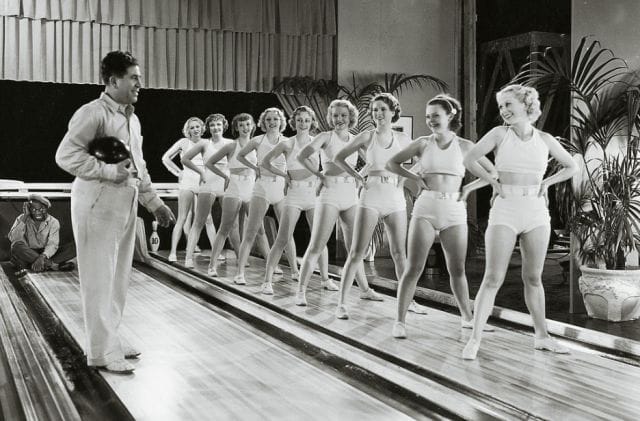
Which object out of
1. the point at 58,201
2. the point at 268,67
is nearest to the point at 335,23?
the point at 268,67

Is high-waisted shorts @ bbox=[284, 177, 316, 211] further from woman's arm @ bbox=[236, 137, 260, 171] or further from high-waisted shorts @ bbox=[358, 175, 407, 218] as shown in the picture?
high-waisted shorts @ bbox=[358, 175, 407, 218]

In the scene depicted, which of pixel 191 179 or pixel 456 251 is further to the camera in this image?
pixel 191 179

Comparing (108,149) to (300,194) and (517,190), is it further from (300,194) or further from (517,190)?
(300,194)

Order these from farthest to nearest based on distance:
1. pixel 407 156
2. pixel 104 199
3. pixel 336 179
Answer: pixel 336 179, pixel 407 156, pixel 104 199

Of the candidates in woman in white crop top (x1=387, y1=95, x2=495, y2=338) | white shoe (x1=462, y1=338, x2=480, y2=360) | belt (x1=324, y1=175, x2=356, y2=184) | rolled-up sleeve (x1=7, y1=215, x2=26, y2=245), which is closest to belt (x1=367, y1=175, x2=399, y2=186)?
belt (x1=324, y1=175, x2=356, y2=184)

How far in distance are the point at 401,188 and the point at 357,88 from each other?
258 inches

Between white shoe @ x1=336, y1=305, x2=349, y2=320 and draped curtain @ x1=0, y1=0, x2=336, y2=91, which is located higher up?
draped curtain @ x1=0, y1=0, x2=336, y2=91

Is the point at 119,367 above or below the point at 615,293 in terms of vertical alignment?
below

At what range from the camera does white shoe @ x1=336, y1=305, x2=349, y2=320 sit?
19.2ft

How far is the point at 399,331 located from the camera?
203 inches

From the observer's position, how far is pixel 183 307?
665cm

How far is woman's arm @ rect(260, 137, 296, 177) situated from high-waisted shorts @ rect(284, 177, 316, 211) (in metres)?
0.13

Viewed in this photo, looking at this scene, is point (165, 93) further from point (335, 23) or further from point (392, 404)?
point (392, 404)

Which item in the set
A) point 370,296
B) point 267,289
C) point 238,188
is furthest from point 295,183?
point 238,188
